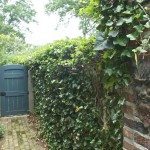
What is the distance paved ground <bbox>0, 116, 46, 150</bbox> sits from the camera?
8.41m

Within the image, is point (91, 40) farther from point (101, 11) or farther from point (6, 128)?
point (6, 128)

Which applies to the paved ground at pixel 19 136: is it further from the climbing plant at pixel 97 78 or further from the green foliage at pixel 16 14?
the green foliage at pixel 16 14

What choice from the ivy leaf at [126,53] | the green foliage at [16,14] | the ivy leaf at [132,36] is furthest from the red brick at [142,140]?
the green foliage at [16,14]

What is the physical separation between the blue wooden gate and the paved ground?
694mm

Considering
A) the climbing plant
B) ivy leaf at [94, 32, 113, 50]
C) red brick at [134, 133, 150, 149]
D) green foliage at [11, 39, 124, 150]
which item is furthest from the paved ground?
ivy leaf at [94, 32, 113, 50]

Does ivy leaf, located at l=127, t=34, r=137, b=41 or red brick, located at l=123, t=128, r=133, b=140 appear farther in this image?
red brick, located at l=123, t=128, r=133, b=140

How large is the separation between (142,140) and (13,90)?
1043cm

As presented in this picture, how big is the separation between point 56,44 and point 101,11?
15.6ft

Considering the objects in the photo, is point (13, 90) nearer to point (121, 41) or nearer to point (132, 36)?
point (121, 41)

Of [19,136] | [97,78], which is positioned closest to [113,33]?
[97,78]

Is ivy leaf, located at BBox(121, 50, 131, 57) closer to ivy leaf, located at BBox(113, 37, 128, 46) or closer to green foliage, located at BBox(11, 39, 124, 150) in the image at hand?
ivy leaf, located at BBox(113, 37, 128, 46)

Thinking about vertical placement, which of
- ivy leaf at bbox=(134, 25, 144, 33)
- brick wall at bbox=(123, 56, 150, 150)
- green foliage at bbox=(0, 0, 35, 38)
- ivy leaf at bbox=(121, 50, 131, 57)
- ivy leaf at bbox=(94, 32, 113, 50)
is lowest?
brick wall at bbox=(123, 56, 150, 150)

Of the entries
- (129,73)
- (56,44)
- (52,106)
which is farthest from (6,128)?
(129,73)

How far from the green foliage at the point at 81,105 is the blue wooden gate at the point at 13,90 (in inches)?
209
